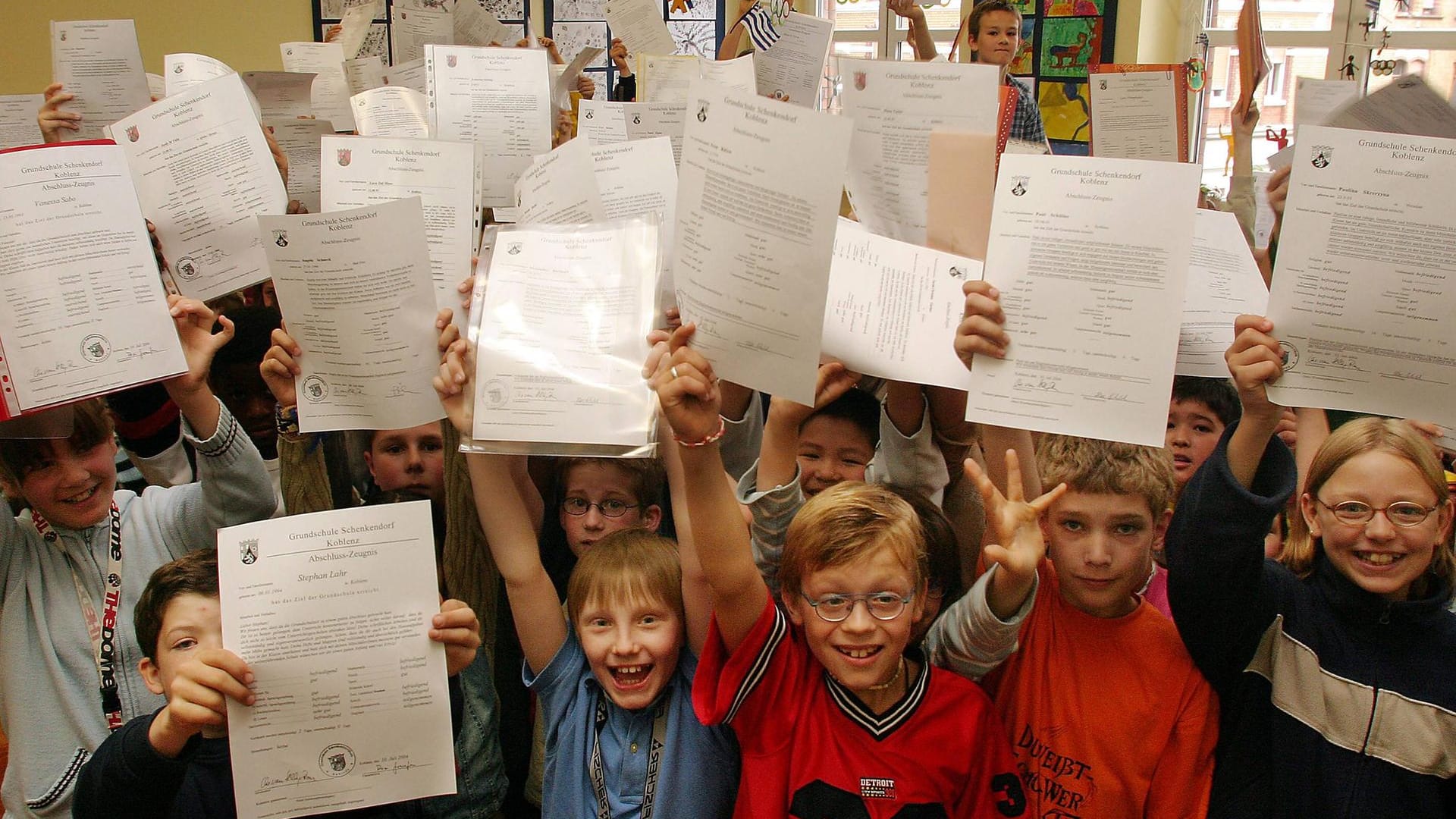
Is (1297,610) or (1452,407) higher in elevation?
(1452,407)

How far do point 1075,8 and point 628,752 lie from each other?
20.7 ft

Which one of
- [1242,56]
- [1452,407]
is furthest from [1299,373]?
[1242,56]

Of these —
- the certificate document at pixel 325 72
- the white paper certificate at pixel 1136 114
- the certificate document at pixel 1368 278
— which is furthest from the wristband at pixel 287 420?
the certificate document at pixel 325 72

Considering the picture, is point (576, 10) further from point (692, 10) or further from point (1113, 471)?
point (1113, 471)

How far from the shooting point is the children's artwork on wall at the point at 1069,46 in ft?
21.3

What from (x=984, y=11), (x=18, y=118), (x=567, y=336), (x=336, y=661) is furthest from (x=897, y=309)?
(x=18, y=118)

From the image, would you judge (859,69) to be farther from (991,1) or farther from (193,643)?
(991,1)

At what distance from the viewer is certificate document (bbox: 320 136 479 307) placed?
73.1 inches

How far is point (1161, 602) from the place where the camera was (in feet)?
5.66

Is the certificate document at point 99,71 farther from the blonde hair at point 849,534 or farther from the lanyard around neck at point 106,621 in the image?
the blonde hair at point 849,534

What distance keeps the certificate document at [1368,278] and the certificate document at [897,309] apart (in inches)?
17.8

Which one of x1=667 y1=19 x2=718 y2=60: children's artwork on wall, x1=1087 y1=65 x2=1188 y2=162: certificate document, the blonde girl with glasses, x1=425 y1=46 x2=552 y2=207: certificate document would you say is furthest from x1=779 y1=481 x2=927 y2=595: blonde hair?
x1=667 y1=19 x2=718 y2=60: children's artwork on wall

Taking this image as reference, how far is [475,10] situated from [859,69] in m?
2.60

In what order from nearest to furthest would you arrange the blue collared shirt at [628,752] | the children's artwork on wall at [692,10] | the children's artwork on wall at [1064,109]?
the blue collared shirt at [628,752], the children's artwork on wall at [1064,109], the children's artwork on wall at [692,10]
